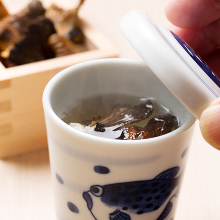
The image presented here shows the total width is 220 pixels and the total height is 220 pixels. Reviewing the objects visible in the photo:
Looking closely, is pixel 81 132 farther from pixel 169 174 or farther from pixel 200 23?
pixel 200 23

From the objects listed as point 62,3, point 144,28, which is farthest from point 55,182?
point 62,3

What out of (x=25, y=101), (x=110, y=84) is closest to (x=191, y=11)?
(x=110, y=84)

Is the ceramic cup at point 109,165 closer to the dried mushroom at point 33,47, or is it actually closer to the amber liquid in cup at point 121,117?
the amber liquid in cup at point 121,117

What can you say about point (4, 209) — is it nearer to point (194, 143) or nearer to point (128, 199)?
point (128, 199)

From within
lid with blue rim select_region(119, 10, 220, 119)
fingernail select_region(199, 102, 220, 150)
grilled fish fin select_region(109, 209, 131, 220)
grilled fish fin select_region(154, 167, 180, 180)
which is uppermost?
lid with blue rim select_region(119, 10, 220, 119)

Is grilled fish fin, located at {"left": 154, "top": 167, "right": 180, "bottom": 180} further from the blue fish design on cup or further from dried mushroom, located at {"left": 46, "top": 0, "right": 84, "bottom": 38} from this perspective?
dried mushroom, located at {"left": 46, "top": 0, "right": 84, "bottom": 38}

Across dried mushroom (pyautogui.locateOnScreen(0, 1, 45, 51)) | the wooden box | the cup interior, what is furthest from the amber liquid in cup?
dried mushroom (pyautogui.locateOnScreen(0, 1, 45, 51))
